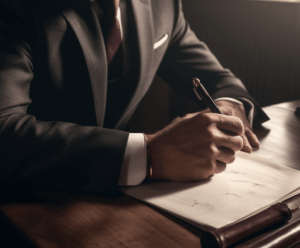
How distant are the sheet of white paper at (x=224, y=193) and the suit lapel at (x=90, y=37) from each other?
40 cm

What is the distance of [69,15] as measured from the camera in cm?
88

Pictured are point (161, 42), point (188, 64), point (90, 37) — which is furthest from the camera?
point (188, 64)

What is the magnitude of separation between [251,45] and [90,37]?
1.84 metres

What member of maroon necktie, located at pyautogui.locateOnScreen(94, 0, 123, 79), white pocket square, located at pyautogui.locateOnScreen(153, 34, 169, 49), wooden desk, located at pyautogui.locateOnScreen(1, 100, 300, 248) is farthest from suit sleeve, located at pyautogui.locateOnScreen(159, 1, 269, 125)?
wooden desk, located at pyautogui.locateOnScreen(1, 100, 300, 248)

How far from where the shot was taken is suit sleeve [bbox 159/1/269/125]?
4.31ft

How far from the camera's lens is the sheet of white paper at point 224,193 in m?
0.54

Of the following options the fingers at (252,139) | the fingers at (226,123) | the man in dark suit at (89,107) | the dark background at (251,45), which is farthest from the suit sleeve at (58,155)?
the dark background at (251,45)

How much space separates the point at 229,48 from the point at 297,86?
584 millimetres

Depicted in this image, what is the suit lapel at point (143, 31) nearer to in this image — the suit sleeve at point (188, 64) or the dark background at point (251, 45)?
the suit sleeve at point (188, 64)

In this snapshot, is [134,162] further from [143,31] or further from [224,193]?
[143,31]

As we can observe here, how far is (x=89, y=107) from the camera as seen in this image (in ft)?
3.22

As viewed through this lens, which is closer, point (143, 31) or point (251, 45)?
point (143, 31)

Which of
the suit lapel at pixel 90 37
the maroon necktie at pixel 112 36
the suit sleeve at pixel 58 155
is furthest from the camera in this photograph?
the maroon necktie at pixel 112 36

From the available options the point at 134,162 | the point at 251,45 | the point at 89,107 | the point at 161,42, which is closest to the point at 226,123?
the point at 134,162
